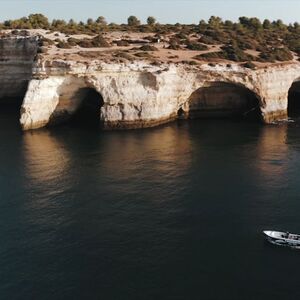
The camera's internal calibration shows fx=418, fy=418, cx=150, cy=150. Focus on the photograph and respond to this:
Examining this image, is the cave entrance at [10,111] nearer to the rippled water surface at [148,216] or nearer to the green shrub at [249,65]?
the rippled water surface at [148,216]

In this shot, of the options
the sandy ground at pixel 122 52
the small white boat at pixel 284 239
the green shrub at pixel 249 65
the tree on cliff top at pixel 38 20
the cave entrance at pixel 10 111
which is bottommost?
the small white boat at pixel 284 239

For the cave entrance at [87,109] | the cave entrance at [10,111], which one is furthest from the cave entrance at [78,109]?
the cave entrance at [10,111]

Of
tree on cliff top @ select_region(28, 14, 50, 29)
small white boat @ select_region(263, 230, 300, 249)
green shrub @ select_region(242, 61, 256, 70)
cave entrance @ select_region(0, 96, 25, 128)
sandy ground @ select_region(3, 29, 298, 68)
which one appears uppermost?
tree on cliff top @ select_region(28, 14, 50, 29)

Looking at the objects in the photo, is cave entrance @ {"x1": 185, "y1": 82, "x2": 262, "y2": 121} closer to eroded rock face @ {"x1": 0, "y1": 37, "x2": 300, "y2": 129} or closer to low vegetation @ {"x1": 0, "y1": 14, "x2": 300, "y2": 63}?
eroded rock face @ {"x1": 0, "y1": 37, "x2": 300, "y2": 129}

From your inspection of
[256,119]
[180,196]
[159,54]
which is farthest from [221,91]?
[180,196]

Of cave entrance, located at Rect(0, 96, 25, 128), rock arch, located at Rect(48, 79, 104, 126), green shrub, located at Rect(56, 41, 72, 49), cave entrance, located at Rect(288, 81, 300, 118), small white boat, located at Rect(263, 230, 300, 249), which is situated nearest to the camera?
small white boat, located at Rect(263, 230, 300, 249)

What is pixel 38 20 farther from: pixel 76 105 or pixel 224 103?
pixel 224 103

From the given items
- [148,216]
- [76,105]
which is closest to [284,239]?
[148,216]

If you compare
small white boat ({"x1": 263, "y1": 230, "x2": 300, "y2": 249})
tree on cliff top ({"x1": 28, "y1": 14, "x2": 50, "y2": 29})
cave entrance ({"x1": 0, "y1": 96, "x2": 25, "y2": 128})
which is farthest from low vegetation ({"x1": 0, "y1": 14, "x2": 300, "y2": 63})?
small white boat ({"x1": 263, "y1": 230, "x2": 300, "y2": 249})
